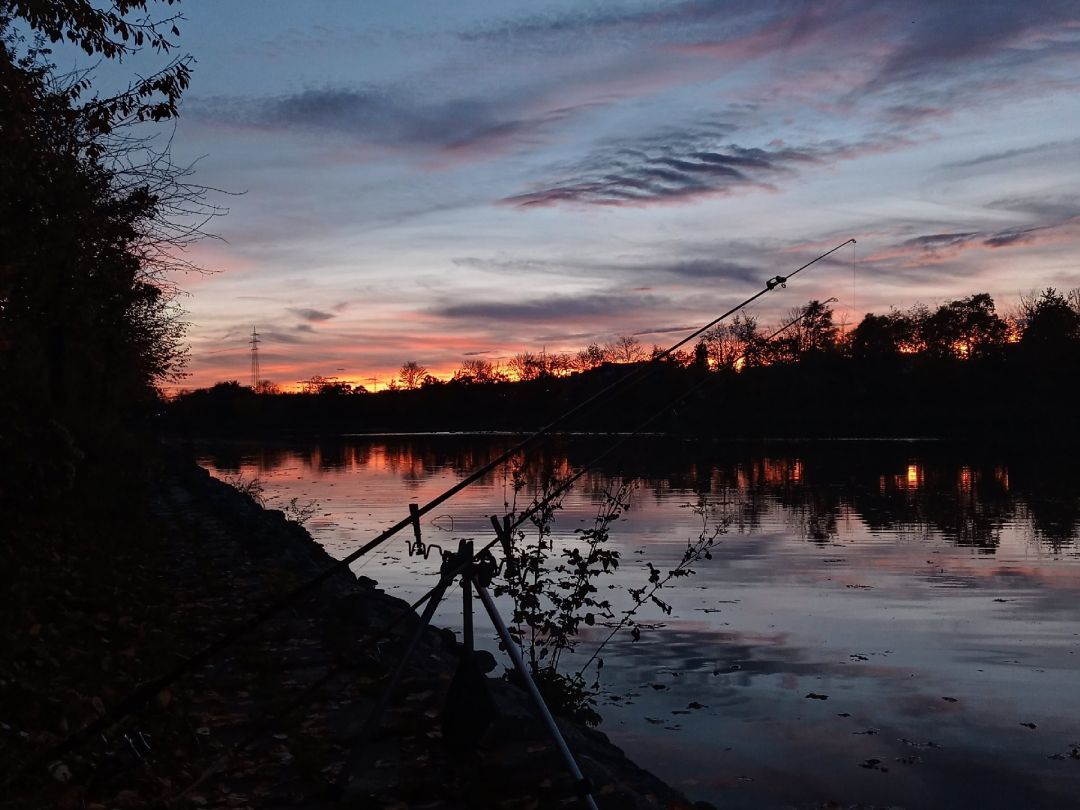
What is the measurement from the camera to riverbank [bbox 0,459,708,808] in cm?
634

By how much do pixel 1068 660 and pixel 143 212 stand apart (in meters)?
14.8

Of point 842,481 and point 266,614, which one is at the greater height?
point 266,614

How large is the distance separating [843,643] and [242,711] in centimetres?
859

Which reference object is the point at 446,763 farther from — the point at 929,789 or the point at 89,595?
the point at 89,595

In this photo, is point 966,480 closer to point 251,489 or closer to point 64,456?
point 251,489

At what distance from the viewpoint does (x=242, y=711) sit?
8.21 meters

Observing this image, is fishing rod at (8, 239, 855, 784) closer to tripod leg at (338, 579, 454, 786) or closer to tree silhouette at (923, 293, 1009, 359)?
tripod leg at (338, 579, 454, 786)

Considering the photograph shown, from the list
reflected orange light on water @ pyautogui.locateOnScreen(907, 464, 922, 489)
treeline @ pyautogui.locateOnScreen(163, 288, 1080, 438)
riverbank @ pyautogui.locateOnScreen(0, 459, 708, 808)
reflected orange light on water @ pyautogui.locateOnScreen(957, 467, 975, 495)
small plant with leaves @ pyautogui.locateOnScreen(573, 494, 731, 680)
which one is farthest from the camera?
treeline @ pyautogui.locateOnScreen(163, 288, 1080, 438)

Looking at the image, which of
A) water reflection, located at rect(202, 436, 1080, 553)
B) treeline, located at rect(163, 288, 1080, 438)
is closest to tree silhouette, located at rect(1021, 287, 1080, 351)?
treeline, located at rect(163, 288, 1080, 438)

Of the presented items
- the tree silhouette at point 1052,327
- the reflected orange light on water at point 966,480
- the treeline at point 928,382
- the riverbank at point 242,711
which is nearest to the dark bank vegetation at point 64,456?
the riverbank at point 242,711

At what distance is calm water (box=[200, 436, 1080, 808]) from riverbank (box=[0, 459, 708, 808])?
195 centimetres

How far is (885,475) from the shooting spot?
42.0 meters

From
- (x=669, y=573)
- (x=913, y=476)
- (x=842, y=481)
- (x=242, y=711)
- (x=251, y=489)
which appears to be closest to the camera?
(x=242, y=711)

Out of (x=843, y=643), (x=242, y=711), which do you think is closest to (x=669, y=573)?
(x=843, y=643)
